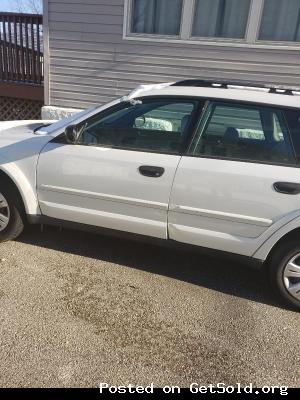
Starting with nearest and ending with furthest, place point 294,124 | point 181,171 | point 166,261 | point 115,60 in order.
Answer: point 294,124 → point 181,171 → point 166,261 → point 115,60

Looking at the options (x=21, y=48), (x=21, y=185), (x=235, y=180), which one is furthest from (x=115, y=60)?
(x=235, y=180)

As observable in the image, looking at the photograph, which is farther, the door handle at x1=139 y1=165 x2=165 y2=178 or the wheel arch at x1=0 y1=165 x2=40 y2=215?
the wheel arch at x1=0 y1=165 x2=40 y2=215

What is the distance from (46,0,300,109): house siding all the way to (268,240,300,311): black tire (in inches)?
163

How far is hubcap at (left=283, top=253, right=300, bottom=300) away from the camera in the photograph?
2.85 meters

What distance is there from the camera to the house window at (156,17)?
6586 mm

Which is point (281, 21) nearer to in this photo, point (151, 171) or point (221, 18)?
point (221, 18)

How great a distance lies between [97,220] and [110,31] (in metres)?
4.63

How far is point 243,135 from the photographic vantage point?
9.79 feet

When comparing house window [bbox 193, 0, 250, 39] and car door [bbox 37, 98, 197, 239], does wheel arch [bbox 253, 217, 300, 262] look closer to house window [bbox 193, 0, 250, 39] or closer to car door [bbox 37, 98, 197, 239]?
car door [bbox 37, 98, 197, 239]

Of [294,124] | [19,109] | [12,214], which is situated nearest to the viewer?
[294,124]

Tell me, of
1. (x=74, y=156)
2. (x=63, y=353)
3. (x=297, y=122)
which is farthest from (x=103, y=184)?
(x=297, y=122)

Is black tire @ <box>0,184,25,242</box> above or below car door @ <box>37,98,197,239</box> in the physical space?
below

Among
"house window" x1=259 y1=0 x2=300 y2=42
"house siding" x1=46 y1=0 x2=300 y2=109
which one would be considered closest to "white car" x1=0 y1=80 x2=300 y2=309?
"house siding" x1=46 y1=0 x2=300 y2=109

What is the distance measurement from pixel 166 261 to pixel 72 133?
1422 mm
